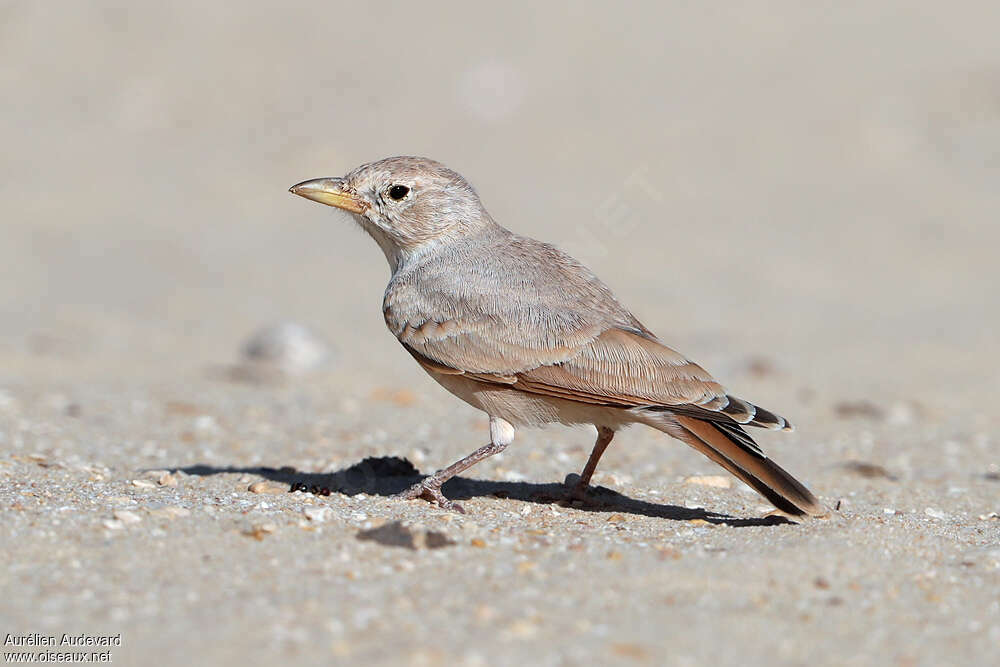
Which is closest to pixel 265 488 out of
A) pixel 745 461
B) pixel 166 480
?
pixel 166 480

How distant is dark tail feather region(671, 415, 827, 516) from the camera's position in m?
5.39

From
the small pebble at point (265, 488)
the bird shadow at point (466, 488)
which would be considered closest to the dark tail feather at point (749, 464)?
the bird shadow at point (466, 488)

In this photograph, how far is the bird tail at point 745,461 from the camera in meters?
5.39

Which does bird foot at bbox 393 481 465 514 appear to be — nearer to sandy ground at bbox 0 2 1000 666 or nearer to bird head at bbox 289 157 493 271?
Answer: sandy ground at bbox 0 2 1000 666

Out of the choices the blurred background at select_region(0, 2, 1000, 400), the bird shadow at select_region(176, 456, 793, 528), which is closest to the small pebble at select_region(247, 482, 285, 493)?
the bird shadow at select_region(176, 456, 793, 528)

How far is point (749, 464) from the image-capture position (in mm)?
5426

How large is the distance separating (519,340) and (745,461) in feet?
3.86

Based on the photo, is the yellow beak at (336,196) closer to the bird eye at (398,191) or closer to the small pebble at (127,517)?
the bird eye at (398,191)

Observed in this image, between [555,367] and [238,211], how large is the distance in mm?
11892

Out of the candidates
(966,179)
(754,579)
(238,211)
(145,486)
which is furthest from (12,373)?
(966,179)

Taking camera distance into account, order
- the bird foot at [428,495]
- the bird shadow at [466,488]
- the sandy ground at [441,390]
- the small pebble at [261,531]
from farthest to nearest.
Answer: the bird shadow at [466,488], the bird foot at [428,495], the small pebble at [261,531], the sandy ground at [441,390]

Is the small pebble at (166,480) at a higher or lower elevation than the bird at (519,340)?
lower

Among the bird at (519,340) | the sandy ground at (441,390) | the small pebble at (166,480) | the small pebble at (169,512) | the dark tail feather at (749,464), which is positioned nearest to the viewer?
the sandy ground at (441,390)

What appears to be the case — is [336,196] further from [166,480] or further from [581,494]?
[581,494]
